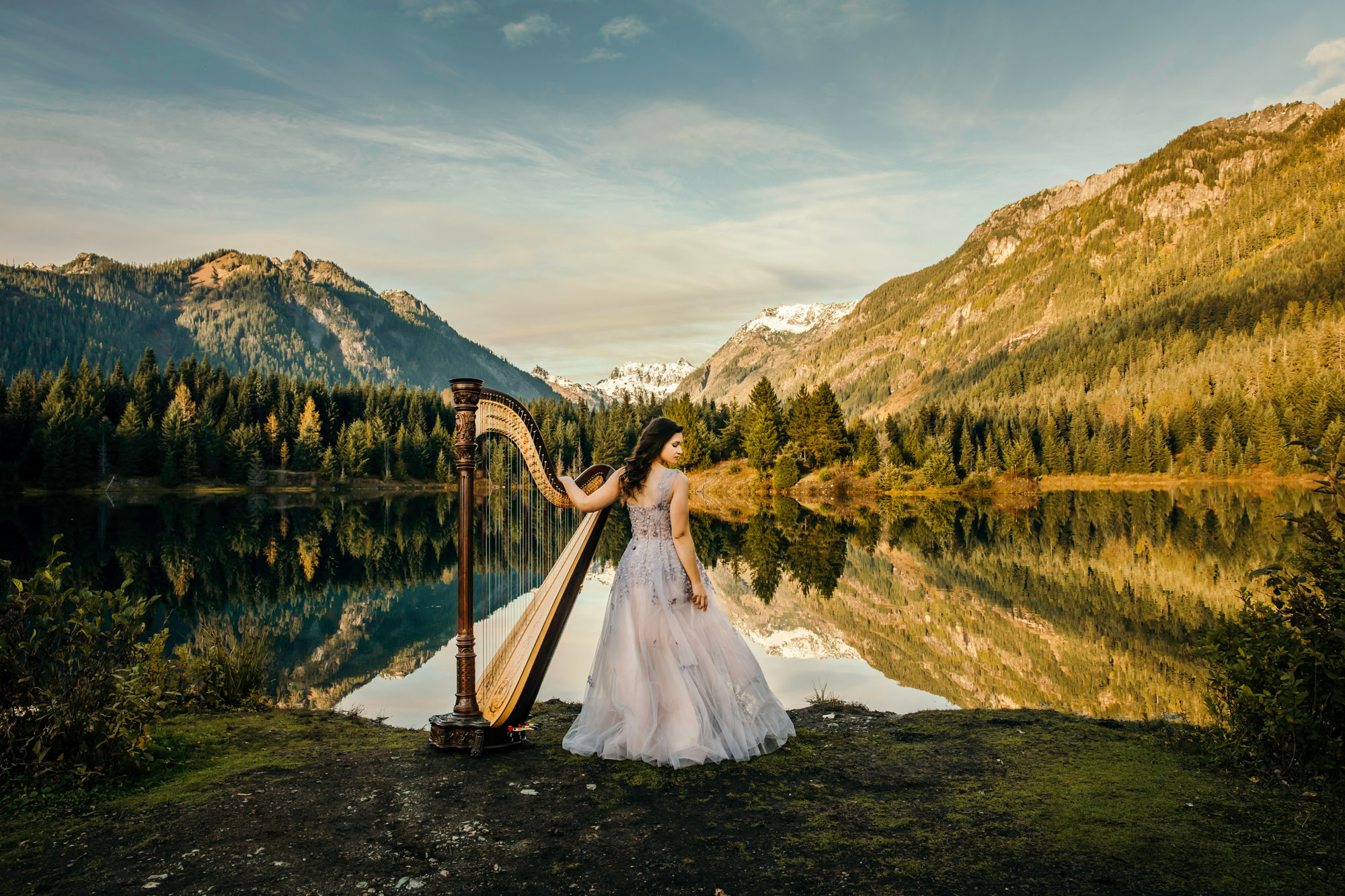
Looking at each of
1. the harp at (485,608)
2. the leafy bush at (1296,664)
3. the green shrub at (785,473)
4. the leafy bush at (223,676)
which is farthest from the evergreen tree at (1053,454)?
the leafy bush at (223,676)

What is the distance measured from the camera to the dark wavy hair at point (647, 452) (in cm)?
627

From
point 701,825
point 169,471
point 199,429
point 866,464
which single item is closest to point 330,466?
point 199,429

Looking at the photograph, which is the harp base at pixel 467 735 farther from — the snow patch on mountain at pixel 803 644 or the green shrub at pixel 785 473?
the green shrub at pixel 785 473

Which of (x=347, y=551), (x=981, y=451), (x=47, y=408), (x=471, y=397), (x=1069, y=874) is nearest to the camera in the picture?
(x=1069, y=874)

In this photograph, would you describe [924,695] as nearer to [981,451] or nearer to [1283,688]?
[1283,688]

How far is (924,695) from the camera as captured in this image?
10453 millimetres

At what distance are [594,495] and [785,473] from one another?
6217cm

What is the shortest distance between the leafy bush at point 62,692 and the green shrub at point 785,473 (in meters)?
63.8

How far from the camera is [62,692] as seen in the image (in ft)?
17.3

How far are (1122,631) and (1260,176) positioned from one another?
249 meters

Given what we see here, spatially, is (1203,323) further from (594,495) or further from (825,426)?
(594,495)

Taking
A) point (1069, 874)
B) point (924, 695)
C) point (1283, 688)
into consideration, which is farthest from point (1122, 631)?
point (1069, 874)

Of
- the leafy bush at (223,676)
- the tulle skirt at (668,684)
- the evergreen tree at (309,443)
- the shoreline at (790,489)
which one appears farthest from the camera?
the evergreen tree at (309,443)

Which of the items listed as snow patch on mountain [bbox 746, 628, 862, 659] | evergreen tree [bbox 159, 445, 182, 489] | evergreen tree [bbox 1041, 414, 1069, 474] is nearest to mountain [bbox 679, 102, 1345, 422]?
evergreen tree [bbox 1041, 414, 1069, 474]
